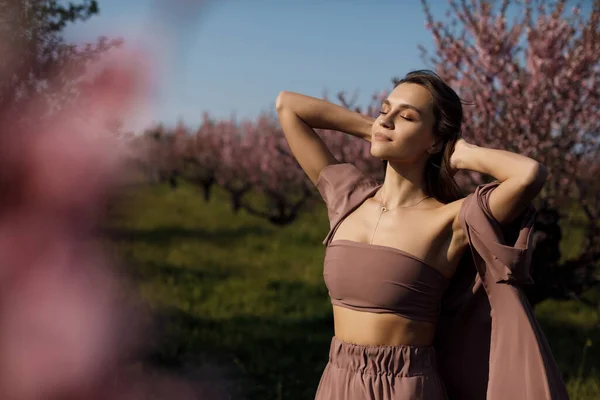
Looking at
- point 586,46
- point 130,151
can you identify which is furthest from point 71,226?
point 586,46

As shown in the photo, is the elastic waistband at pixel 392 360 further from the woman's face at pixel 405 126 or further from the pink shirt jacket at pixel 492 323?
the woman's face at pixel 405 126

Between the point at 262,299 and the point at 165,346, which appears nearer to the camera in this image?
the point at 165,346

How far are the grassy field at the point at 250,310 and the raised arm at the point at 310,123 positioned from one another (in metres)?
0.59

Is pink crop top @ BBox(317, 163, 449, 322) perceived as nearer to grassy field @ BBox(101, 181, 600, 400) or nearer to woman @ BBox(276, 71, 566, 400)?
woman @ BBox(276, 71, 566, 400)

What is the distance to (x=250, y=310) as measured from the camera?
8297mm

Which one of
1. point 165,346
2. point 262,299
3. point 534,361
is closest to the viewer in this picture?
point 534,361

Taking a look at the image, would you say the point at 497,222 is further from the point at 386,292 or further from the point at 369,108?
the point at 369,108

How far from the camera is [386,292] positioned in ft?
7.64

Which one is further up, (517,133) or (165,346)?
(517,133)

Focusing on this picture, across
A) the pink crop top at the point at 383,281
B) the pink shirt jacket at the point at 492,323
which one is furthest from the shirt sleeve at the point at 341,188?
the pink shirt jacket at the point at 492,323

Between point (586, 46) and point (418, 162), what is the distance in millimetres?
3767

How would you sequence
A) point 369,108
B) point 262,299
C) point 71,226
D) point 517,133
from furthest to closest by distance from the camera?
point 369,108 < point 262,299 < point 517,133 < point 71,226

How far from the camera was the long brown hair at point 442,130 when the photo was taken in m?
2.45

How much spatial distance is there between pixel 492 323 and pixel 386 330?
34 cm
